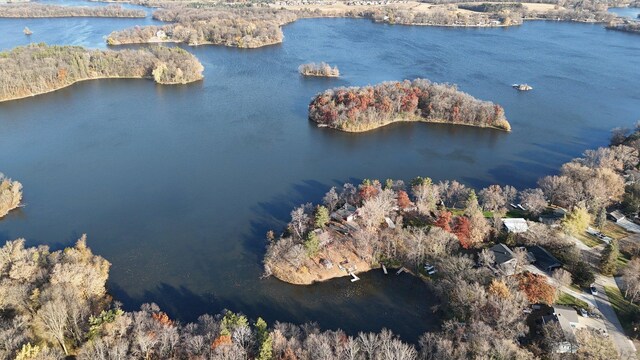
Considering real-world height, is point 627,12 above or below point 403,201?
above

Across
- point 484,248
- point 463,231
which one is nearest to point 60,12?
point 463,231

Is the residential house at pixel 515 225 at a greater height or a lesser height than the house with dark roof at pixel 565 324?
greater

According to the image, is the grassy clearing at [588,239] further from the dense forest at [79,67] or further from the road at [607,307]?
the dense forest at [79,67]

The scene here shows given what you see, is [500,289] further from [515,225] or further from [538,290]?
[515,225]

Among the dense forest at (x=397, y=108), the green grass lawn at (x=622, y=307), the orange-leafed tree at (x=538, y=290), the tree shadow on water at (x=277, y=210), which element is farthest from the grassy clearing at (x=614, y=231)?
the tree shadow on water at (x=277, y=210)

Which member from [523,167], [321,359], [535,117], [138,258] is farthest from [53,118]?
[535,117]
